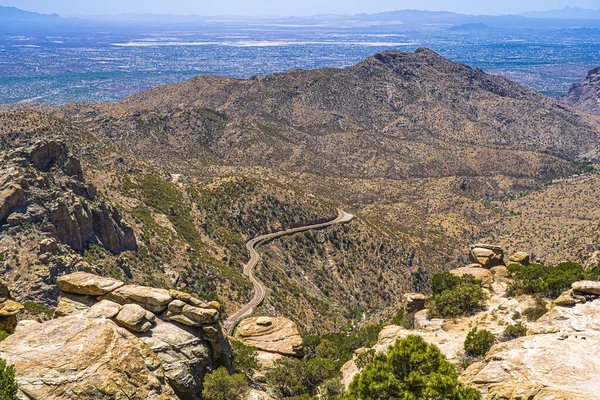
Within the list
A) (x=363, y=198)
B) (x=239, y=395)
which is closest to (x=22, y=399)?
(x=239, y=395)

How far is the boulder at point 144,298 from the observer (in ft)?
83.2

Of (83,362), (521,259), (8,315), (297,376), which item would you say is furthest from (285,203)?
(83,362)

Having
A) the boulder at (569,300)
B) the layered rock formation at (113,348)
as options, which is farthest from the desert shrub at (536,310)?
the layered rock formation at (113,348)

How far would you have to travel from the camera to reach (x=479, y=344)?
93.4ft

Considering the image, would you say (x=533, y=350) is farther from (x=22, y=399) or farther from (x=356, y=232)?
(x=356, y=232)

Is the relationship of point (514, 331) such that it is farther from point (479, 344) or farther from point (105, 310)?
point (105, 310)

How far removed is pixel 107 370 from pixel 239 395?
973 centimetres

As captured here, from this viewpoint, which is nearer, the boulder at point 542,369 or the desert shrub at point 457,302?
the boulder at point 542,369

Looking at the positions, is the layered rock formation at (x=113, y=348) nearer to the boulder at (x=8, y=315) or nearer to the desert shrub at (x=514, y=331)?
the boulder at (x=8, y=315)

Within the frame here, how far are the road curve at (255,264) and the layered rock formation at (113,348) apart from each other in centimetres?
2752

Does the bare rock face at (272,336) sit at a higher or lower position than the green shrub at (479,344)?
lower

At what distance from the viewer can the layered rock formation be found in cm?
1925

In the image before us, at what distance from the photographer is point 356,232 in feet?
333

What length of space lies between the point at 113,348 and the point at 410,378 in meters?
14.3
